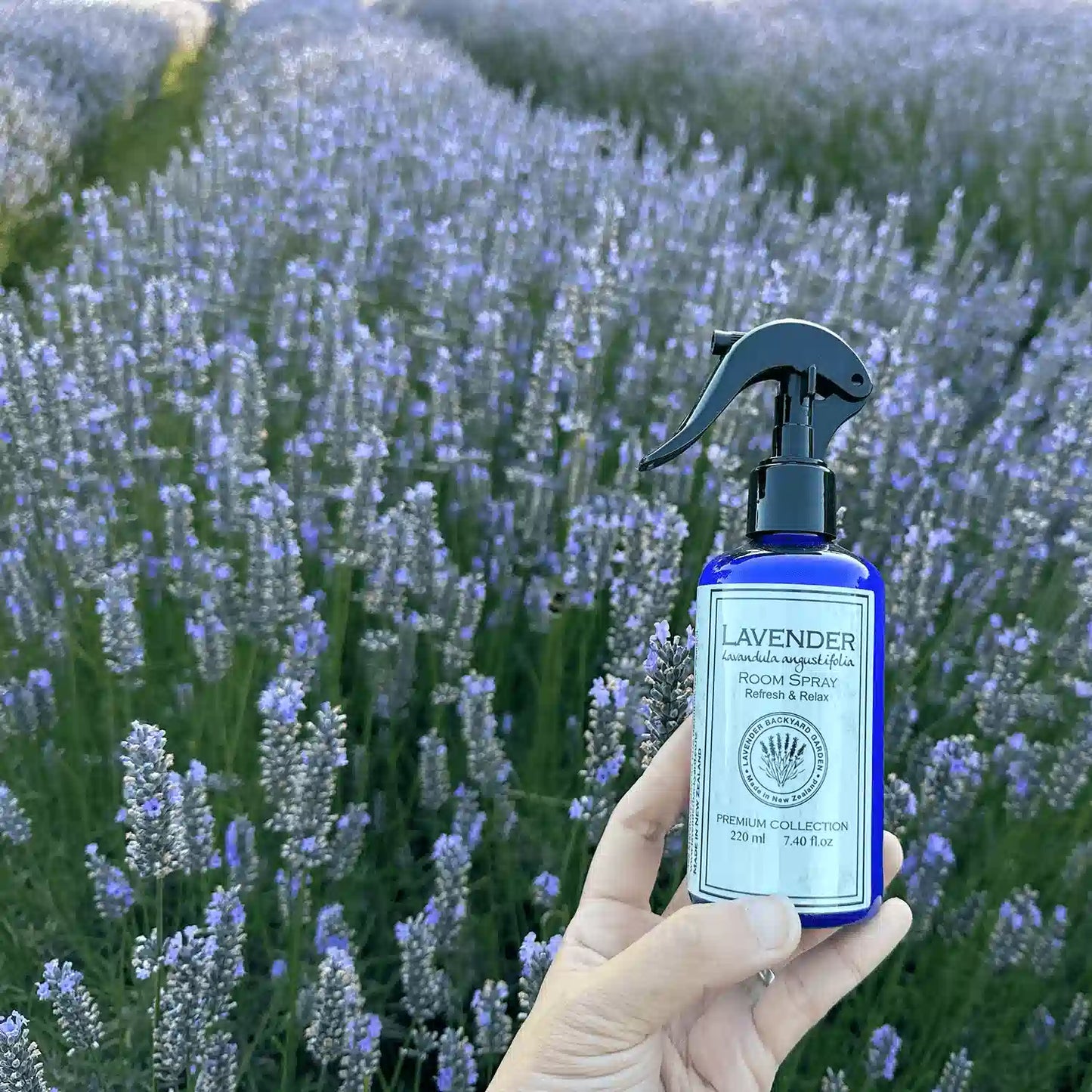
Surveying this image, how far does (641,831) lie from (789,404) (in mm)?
485

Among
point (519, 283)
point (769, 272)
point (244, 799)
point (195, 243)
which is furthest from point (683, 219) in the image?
point (244, 799)

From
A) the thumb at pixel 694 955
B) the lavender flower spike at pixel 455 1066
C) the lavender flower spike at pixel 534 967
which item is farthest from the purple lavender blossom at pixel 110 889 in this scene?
the thumb at pixel 694 955

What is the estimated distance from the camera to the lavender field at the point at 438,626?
146cm

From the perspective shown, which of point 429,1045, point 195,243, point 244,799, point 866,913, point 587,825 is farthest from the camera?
point 195,243

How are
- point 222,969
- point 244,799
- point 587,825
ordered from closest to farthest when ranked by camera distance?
point 222,969
point 587,825
point 244,799

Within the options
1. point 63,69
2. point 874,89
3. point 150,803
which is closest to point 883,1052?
point 150,803

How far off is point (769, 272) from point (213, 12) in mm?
11746

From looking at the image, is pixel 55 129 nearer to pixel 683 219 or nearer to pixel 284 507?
pixel 683 219

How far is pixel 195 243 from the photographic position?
3035mm

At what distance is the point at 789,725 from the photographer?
36.8 inches

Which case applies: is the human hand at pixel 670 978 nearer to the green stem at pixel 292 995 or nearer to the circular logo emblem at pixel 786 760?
the circular logo emblem at pixel 786 760

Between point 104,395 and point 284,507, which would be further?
point 104,395

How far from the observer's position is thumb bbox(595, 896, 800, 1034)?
89 centimetres

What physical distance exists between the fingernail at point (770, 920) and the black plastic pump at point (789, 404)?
Answer: 0.34m
